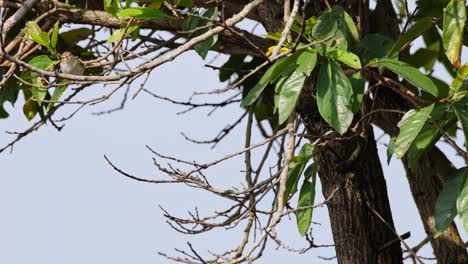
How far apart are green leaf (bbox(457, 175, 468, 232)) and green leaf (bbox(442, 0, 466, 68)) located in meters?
0.24

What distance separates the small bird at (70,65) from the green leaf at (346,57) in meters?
0.54

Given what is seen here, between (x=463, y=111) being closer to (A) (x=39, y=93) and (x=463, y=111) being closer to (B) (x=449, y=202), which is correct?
(B) (x=449, y=202)

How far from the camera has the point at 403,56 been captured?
6.79 feet

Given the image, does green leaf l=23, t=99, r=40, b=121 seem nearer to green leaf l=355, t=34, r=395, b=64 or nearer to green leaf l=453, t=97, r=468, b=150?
green leaf l=355, t=34, r=395, b=64

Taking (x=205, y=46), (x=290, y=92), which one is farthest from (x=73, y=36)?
(x=290, y=92)

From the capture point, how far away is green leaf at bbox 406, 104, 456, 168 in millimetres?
1487

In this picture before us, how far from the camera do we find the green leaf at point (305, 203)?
1.58 meters

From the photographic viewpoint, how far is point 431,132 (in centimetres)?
150

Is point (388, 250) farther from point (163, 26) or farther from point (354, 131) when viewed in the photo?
point (163, 26)

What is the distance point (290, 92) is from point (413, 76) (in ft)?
0.66

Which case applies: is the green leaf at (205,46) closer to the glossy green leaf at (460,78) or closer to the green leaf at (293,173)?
the green leaf at (293,173)

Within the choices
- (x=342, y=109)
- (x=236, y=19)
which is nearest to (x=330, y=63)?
(x=342, y=109)

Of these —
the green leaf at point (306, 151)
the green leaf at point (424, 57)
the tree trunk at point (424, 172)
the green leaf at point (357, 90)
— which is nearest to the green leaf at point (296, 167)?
the green leaf at point (306, 151)

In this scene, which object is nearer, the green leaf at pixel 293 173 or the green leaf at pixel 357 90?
the green leaf at pixel 357 90
